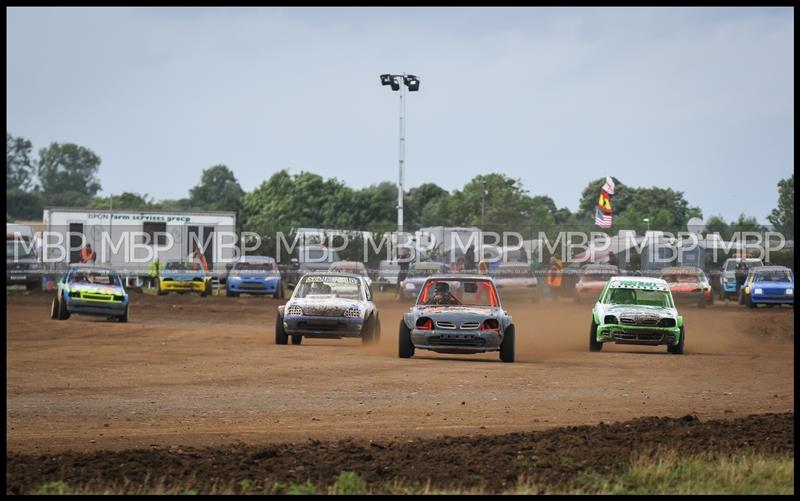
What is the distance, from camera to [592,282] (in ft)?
145

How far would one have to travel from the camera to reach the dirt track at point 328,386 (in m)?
13.3

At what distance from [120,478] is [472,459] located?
9.39 ft

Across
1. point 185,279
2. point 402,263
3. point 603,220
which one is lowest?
point 185,279

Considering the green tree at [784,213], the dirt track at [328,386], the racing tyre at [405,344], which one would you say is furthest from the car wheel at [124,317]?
the green tree at [784,213]

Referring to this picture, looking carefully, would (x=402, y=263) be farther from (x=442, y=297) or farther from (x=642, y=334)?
(x=442, y=297)

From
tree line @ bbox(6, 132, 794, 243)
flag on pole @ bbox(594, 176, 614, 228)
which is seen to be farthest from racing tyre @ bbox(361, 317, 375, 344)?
tree line @ bbox(6, 132, 794, 243)

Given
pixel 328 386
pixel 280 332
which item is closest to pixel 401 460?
pixel 328 386

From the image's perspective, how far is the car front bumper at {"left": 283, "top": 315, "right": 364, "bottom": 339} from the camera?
927 inches

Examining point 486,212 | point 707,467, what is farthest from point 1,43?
point 486,212

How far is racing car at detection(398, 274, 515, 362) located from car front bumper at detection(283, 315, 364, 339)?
1.99 metres

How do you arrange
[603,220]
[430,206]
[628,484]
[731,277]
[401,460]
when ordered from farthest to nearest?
[430,206] → [603,220] → [731,277] → [401,460] → [628,484]

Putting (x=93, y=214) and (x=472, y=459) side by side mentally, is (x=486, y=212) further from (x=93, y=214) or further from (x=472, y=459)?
(x=472, y=459)

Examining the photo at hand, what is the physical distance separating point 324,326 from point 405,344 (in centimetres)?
229

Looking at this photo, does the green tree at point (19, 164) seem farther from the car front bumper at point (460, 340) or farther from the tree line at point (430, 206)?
the car front bumper at point (460, 340)
